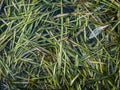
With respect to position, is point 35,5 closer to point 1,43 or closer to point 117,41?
point 1,43

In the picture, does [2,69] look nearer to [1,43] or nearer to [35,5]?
[1,43]

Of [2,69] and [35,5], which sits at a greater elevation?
[35,5]

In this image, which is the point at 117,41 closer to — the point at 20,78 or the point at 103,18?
the point at 103,18

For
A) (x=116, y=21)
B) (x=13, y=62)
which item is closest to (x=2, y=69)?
(x=13, y=62)

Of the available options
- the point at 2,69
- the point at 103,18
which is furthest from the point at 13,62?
the point at 103,18

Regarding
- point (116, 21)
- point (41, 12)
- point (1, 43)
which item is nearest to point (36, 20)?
point (41, 12)

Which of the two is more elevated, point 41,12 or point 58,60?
point 41,12
